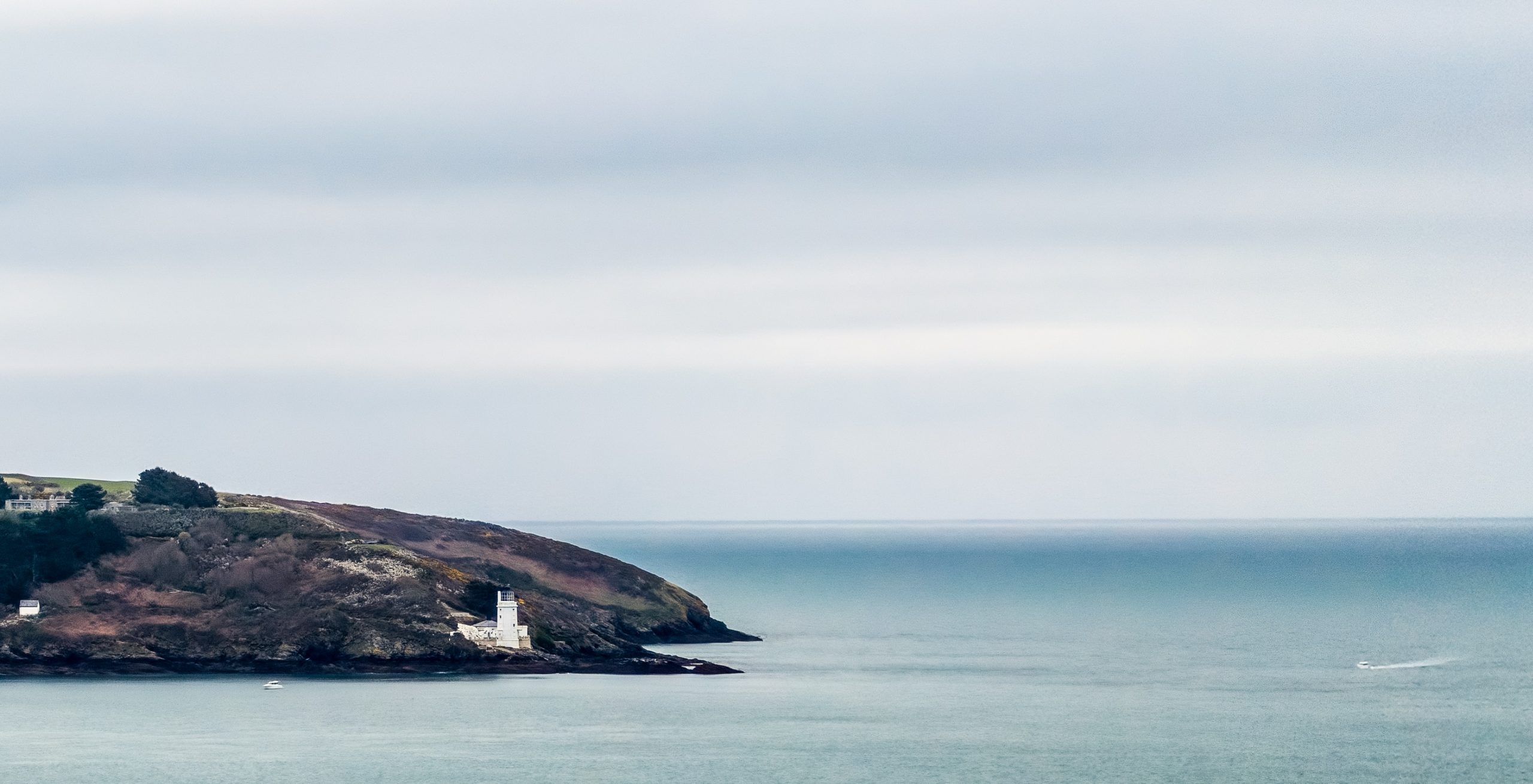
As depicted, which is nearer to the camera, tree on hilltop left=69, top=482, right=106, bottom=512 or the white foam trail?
the white foam trail

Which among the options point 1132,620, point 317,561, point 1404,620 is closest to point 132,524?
point 317,561

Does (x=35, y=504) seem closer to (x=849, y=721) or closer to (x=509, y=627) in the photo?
(x=509, y=627)

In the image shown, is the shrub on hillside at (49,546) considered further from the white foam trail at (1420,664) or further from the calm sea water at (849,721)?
the white foam trail at (1420,664)

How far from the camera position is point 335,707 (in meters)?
111

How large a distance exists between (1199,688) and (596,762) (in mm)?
47116

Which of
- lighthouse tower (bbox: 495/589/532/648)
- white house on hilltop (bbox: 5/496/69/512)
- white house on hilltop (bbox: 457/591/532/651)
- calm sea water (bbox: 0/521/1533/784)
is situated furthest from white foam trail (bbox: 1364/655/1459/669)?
white house on hilltop (bbox: 5/496/69/512)

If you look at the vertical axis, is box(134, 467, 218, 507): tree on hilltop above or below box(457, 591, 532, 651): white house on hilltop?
above

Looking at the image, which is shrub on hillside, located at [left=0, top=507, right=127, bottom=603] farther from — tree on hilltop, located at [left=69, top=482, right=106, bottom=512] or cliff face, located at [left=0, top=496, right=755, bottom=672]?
tree on hilltop, located at [left=69, top=482, right=106, bottom=512]

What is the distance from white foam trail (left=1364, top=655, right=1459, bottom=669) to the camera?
134875mm

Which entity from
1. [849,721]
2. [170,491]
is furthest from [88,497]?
[849,721]

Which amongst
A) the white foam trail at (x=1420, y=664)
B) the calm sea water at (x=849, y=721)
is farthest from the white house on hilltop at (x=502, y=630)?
the white foam trail at (x=1420, y=664)

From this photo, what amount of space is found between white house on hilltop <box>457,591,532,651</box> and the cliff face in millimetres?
874

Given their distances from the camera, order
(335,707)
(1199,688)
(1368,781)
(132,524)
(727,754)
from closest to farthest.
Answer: (1368,781), (727,754), (335,707), (1199,688), (132,524)

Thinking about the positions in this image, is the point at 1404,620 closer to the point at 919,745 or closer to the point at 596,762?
the point at 919,745
